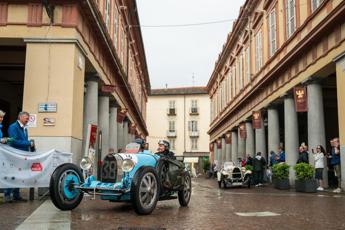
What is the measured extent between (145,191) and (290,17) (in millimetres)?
16422

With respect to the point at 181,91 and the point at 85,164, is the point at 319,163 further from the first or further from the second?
the point at 181,91

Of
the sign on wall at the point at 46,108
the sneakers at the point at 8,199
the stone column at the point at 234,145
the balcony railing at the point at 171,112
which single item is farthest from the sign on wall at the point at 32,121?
the balcony railing at the point at 171,112

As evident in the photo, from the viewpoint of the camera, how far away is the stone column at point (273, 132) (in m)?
25.4

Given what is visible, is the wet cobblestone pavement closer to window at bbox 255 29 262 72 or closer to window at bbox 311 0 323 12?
window at bbox 311 0 323 12

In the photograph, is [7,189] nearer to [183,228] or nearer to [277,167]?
[183,228]

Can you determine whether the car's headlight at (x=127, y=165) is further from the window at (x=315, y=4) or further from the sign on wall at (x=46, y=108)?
the window at (x=315, y=4)

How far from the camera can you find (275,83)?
24.4 metres

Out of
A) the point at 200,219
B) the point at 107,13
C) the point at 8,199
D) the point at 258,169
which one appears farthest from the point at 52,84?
the point at 258,169

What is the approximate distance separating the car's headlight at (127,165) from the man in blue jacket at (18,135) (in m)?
3.10

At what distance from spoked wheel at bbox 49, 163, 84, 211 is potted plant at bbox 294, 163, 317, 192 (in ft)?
33.3

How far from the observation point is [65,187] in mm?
8305

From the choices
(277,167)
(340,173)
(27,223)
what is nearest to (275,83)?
(277,167)

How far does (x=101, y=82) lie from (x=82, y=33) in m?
5.40

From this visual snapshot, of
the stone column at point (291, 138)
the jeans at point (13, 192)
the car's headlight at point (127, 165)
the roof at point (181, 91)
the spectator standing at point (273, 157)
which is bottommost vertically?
the jeans at point (13, 192)
